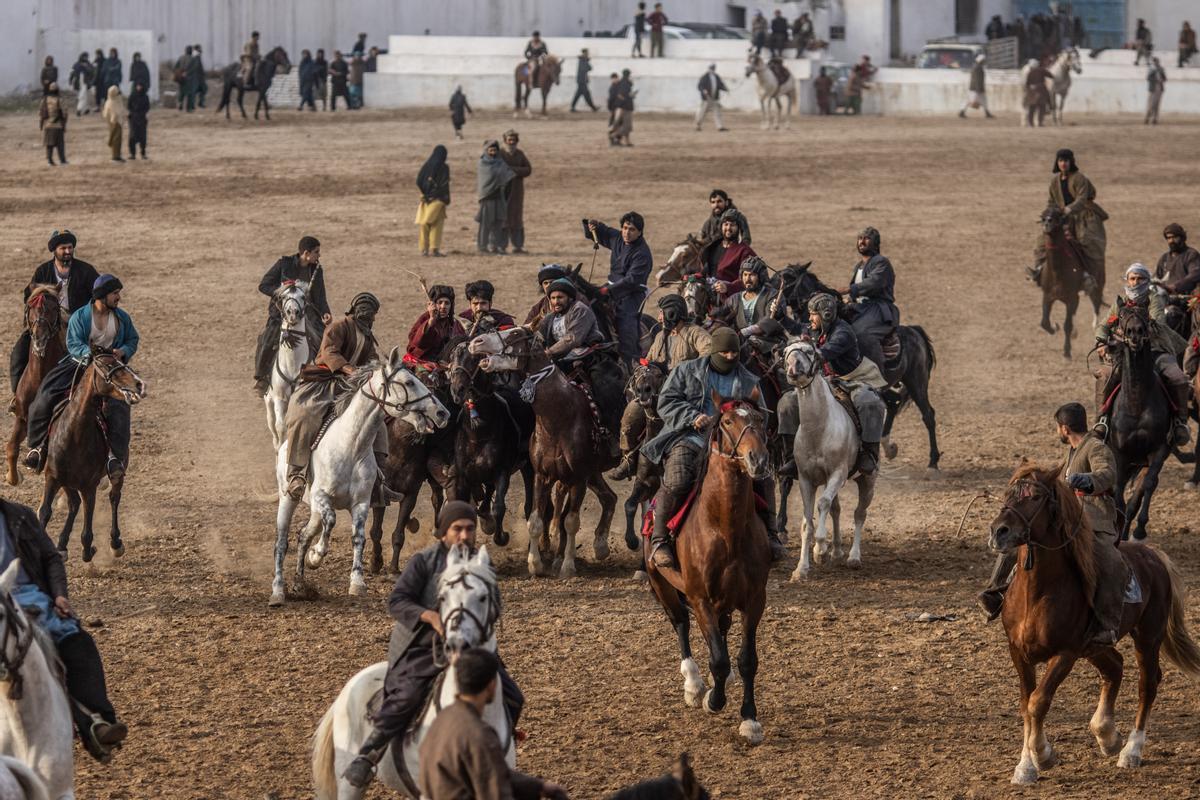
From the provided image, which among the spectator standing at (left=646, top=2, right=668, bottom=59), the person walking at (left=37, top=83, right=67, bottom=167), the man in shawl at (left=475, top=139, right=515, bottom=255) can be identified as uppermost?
the spectator standing at (left=646, top=2, right=668, bottom=59)

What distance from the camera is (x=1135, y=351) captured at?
15.4 meters

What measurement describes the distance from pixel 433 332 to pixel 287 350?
1602mm

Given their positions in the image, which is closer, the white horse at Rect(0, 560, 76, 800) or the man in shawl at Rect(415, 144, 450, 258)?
the white horse at Rect(0, 560, 76, 800)

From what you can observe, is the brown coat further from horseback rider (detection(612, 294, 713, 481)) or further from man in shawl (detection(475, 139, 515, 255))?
man in shawl (detection(475, 139, 515, 255))

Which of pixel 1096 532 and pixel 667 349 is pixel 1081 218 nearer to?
pixel 667 349

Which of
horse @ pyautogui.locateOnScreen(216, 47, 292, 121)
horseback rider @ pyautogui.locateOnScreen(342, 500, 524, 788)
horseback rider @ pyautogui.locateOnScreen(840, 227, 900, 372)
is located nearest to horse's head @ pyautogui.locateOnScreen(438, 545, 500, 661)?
horseback rider @ pyautogui.locateOnScreen(342, 500, 524, 788)

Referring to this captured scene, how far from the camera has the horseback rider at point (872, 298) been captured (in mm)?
17047

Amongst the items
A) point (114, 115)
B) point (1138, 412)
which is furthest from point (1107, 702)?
point (114, 115)

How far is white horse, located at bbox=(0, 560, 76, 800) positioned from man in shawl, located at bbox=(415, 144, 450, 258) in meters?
20.8

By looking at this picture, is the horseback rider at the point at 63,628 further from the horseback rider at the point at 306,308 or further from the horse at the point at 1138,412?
the horse at the point at 1138,412

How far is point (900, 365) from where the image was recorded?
57.8ft

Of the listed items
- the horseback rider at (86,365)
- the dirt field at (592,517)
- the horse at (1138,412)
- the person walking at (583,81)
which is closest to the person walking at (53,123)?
the dirt field at (592,517)

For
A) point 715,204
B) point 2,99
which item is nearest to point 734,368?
point 715,204

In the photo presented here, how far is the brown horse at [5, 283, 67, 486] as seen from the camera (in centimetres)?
1576
